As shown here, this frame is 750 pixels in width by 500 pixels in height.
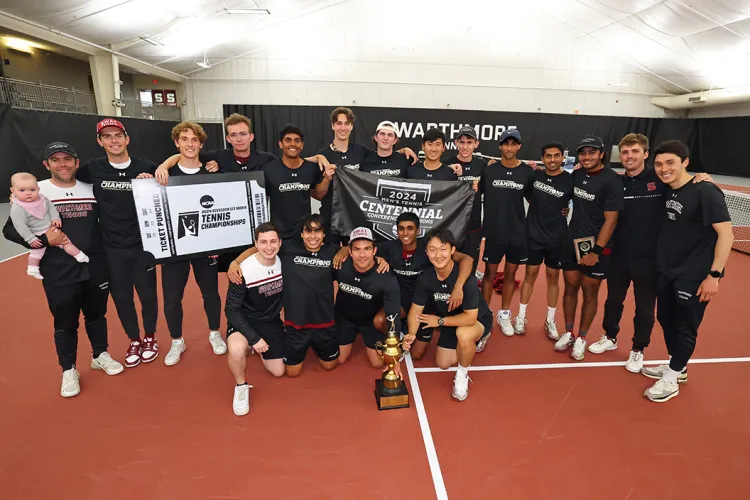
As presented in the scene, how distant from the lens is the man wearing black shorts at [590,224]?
164 inches

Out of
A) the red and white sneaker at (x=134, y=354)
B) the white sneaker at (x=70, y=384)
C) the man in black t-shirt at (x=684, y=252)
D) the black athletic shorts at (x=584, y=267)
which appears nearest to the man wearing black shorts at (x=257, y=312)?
the red and white sneaker at (x=134, y=354)

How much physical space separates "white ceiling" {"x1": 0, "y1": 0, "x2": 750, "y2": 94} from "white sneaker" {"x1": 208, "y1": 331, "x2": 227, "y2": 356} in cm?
1156

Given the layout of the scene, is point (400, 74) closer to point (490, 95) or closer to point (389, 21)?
point (389, 21)

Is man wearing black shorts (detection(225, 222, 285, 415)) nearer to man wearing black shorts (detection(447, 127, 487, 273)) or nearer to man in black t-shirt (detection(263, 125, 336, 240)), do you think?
man in black t-shirt (detection(263, 125, 336, 240))

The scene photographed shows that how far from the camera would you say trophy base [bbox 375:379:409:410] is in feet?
12.0

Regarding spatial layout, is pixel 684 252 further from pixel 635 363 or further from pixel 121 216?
pixel 121 216

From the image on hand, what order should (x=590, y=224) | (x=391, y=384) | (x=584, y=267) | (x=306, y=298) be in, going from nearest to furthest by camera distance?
(x=391, y=384) → (x=306, y=298) → (x=590, y=224) → (x=584, y=267)

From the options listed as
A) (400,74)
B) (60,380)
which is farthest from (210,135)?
(60,380)

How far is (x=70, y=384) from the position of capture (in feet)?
12.4

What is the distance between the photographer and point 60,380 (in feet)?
13.2

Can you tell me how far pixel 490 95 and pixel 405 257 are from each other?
1780cm

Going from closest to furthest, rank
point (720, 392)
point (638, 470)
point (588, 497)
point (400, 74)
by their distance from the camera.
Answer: point (588, 497)
point (638, 470)
point (720, 392)
point (400, 74)

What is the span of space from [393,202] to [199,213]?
215 centimetres

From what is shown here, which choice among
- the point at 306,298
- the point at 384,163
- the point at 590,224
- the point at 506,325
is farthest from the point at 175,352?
the point at 590,224
